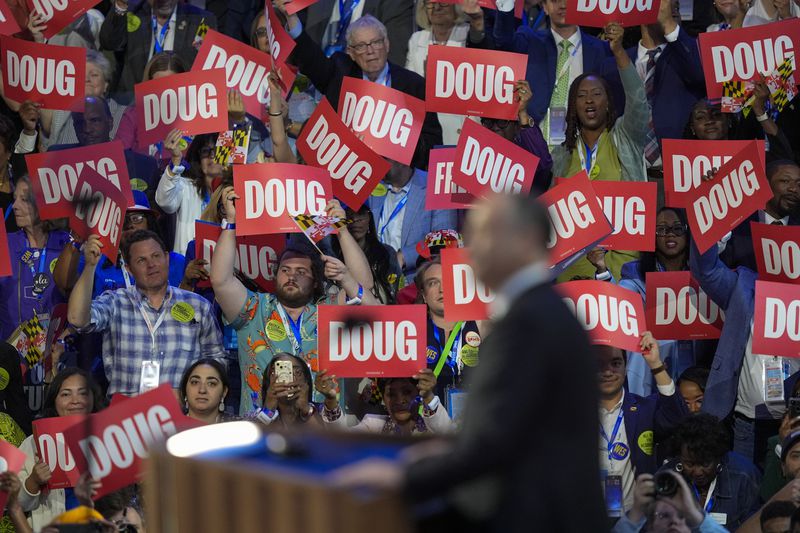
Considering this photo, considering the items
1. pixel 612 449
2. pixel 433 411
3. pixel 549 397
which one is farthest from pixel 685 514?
pixel 549 397

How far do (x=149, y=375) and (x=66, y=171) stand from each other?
53.8 inches

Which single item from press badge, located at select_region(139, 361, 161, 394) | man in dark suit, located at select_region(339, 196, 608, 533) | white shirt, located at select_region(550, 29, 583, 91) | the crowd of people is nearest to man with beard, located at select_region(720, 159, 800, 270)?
the crowd of people

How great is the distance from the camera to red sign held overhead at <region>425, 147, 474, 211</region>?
788 centimetres

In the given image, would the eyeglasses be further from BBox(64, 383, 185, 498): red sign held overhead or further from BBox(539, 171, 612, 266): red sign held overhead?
BBox(64, 383, 185, 498): red sign held overhead

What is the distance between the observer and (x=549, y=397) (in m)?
3.27

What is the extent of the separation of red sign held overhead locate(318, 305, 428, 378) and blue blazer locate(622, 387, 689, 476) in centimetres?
102

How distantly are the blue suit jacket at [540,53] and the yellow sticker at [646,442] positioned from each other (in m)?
2.46

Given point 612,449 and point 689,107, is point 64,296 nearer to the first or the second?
point 612,449

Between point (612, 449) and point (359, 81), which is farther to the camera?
point (359, 81)

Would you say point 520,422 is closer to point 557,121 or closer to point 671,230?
point 671,230

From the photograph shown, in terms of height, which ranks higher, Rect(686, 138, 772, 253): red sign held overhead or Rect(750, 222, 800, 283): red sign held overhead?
Rect(686, 138, 772, 253): red sign held overhead

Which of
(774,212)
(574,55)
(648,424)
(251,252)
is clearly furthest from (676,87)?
(251,252)

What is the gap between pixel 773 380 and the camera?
726cm

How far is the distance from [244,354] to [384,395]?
746 mm
